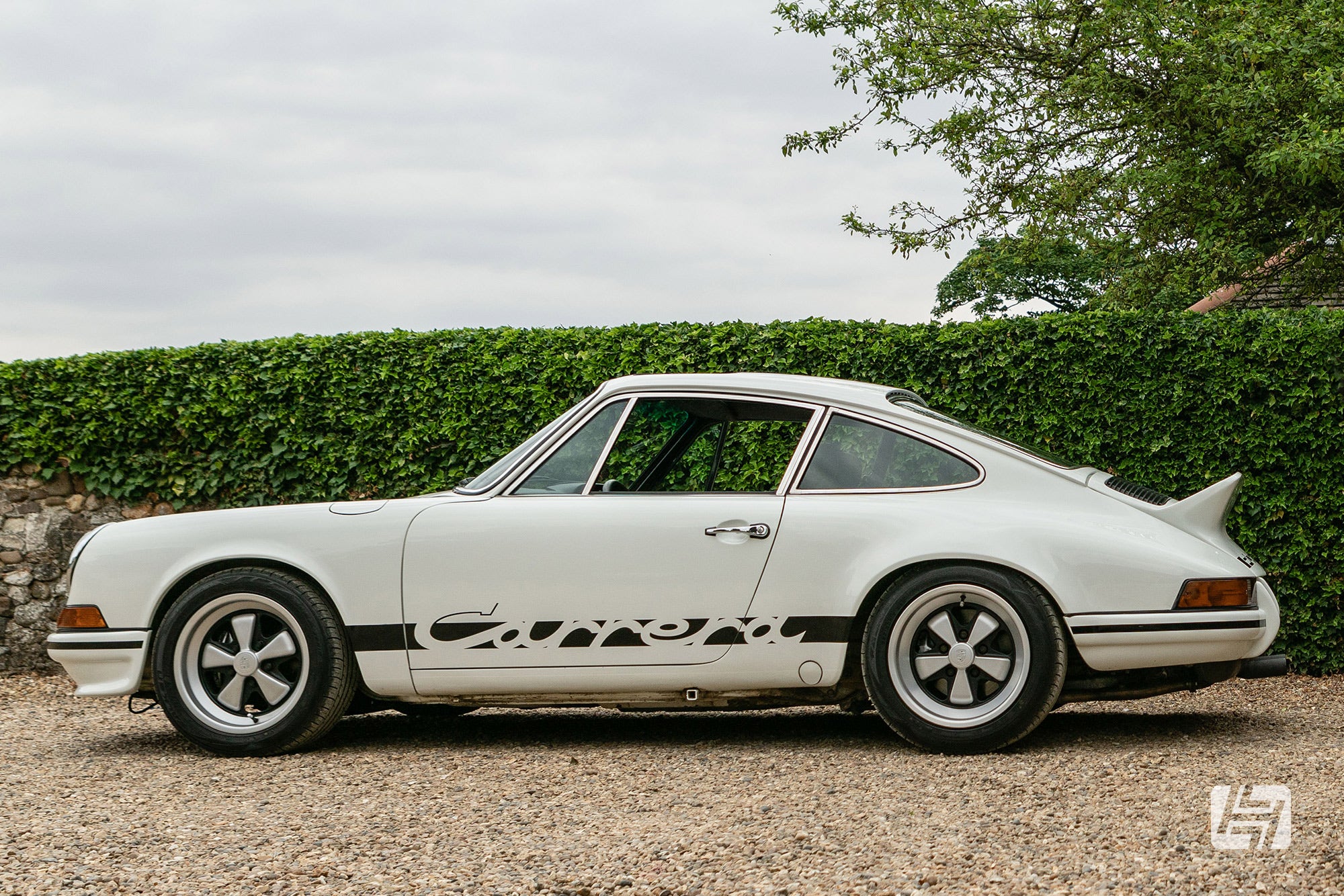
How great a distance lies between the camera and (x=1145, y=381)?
7.43 meters

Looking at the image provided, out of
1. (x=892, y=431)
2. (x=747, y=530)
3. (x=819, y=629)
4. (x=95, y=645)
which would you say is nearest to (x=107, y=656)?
(x=95, y=645)

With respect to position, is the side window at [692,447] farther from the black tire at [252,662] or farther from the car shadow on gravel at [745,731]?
the black tire at [252,662]

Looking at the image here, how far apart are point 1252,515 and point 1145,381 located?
1051mm

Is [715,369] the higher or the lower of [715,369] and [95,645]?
the higher

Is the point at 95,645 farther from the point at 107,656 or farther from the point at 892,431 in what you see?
the point at 892,431

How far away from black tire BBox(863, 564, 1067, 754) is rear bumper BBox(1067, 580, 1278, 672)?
0.12 m

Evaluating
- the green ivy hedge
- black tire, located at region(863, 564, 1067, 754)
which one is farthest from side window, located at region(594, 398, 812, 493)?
the green ivy hedge

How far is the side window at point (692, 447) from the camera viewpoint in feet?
17.0

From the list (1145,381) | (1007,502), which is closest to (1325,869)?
(1007,502)

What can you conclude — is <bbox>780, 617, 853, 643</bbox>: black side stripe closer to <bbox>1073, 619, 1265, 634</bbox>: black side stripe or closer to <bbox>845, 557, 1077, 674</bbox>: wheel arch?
<bbox>845, 557, 1077, 674</bbox>: wheel arch

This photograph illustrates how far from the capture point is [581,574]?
4.91m

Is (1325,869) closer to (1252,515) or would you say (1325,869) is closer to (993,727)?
(993,727)

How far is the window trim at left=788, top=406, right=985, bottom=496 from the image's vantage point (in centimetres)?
495

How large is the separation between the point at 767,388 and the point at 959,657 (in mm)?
1409
